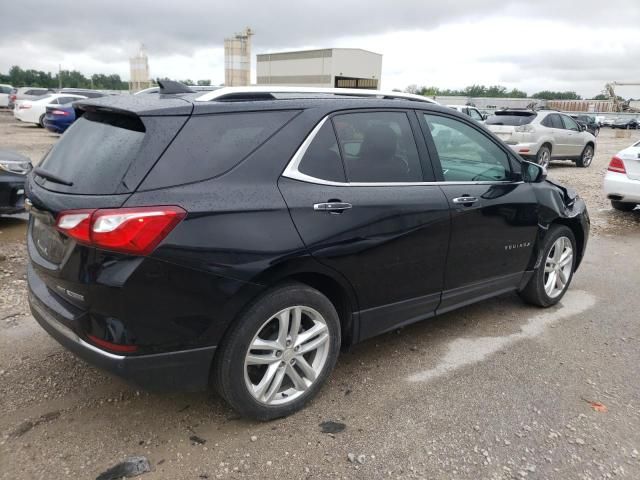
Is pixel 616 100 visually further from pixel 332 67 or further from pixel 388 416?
pixel 388 416

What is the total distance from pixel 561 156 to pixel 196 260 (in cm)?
1530

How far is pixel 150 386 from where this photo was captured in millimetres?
2473

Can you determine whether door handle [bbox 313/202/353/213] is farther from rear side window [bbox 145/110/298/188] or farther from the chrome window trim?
rear side window [bbox 145/110/298/188]

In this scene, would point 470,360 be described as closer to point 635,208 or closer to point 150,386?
point 150,386

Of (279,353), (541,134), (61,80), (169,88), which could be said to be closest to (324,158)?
(169,88)

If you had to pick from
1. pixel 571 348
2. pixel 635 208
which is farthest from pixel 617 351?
pixel 635 208

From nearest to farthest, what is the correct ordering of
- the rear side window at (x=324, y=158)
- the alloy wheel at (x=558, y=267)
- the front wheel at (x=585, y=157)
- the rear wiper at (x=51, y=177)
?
1. the rear wiper at (x=51, y=177)
2. the rear side window at (x=324, y=158)
3. the alloy wheel at (x=558, y=267)
4. the front wheel at (x=585, y=157)

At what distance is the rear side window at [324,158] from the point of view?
286 centimetres

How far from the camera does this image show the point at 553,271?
15.2 ft

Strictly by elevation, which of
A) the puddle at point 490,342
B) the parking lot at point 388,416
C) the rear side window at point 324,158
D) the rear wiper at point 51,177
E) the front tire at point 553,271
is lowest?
the puddle at point 490,342

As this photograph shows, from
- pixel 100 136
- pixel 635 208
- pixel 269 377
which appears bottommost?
pixel 635 208

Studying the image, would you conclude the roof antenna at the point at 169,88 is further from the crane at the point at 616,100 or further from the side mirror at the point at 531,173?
the crane at the point at 616,100

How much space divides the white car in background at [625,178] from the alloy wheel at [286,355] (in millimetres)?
7372

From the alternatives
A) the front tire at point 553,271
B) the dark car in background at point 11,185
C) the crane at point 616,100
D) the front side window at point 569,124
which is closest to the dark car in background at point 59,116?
the dark car in background at point 11,185
